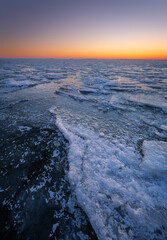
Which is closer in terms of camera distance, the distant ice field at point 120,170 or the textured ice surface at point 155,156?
the distant ice field at point 120,170

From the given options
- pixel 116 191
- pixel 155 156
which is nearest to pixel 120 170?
pixel 116 191

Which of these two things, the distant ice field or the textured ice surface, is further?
the textured ice surface

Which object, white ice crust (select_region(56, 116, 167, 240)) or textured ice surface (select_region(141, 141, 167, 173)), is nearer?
white ice crust (select_region(56, 116, 167, 240))

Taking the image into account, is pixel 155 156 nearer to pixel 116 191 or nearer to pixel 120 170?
pixel 120 170

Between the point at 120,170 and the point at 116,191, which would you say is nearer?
the point at 116,191

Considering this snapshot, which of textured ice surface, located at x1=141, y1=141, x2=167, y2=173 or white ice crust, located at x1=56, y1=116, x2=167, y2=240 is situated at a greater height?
textured ice surface, located at x1=141, y1=141, x2=167, y2=173

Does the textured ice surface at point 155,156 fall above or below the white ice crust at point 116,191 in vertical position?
above

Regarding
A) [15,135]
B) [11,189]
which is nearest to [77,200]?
[11,189]

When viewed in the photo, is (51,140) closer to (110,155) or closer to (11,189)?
(11,189)
